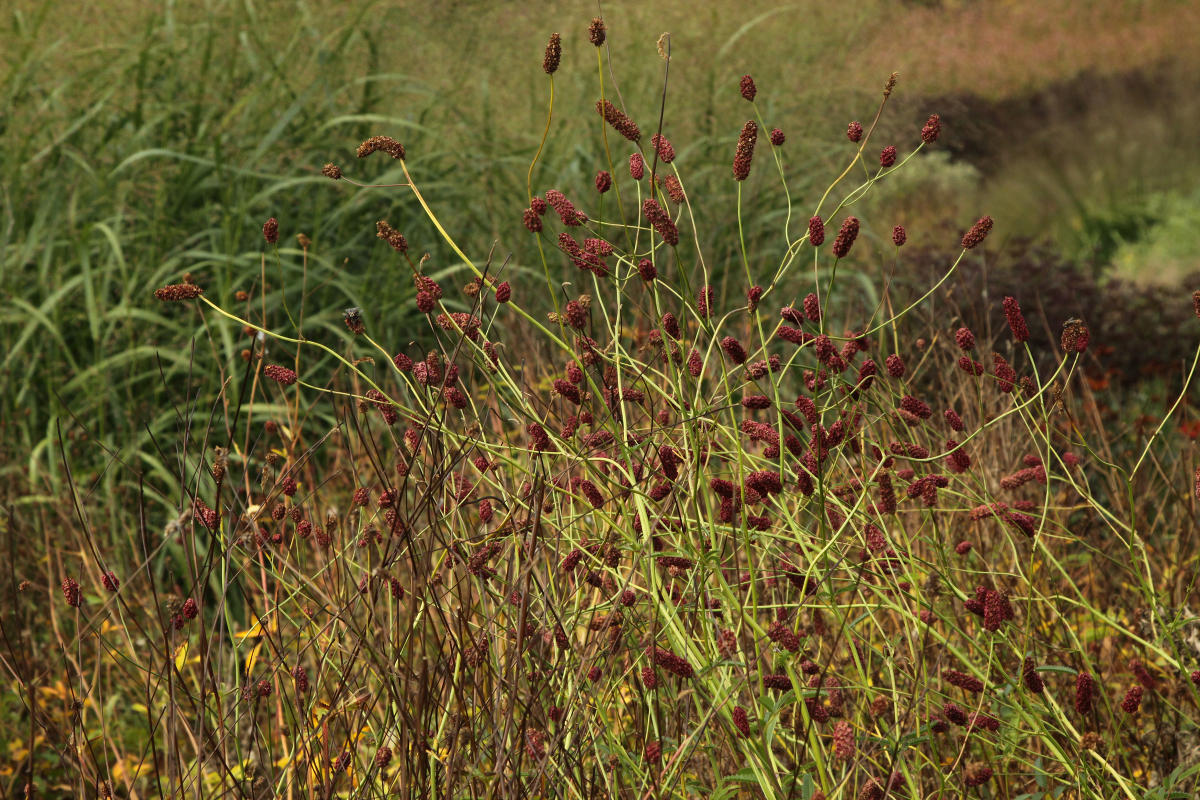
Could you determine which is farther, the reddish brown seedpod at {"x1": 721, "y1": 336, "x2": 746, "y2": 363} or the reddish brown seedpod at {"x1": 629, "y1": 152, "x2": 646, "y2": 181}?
the reddish brown seedpod at {"x1": 629, "y1": 152, "x2": 646, "y2": 181}

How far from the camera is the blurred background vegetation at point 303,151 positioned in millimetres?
3629

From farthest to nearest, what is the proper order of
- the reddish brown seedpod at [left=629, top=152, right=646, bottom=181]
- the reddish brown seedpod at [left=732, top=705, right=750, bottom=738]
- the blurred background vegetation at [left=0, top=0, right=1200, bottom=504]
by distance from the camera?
1. the blurred background vegetation at [left=0, top=0, right=1200, bottom=504]
2. the reddish brown seedpod at [left=629, top=152, right=646, bottom=181]
3. the reddish brown seedpod at [left=732, top=705, right=750, bottom=738]

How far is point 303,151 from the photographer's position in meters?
4.23

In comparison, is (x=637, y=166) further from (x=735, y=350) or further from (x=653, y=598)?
(x=653, y=598)

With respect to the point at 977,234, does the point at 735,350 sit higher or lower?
lower

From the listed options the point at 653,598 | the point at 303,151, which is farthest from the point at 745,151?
the point at 303,151

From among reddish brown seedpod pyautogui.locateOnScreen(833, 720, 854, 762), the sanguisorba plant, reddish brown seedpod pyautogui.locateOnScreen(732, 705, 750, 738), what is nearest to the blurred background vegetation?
the sanguisorba plant

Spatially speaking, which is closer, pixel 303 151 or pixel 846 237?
pixel 846 237

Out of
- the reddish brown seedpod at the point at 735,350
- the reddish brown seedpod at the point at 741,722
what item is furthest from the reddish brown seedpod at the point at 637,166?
the reddish brown seedpod at the point at 741,722

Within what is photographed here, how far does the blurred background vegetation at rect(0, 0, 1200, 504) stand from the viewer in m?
3.63

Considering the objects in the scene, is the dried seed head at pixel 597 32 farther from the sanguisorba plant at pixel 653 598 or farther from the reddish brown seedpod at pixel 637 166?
the reddish brown seedpod at pixel 637 166

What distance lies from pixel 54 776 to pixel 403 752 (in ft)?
5.40

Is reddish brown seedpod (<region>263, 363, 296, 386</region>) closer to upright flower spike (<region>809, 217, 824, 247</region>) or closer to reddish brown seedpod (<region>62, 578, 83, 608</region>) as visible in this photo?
reddish brown seedpod (<region>62, 578, 83, 608</region>)

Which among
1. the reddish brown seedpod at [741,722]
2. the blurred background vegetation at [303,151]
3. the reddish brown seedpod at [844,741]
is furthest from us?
the blurred background vegetation at [303,151]
